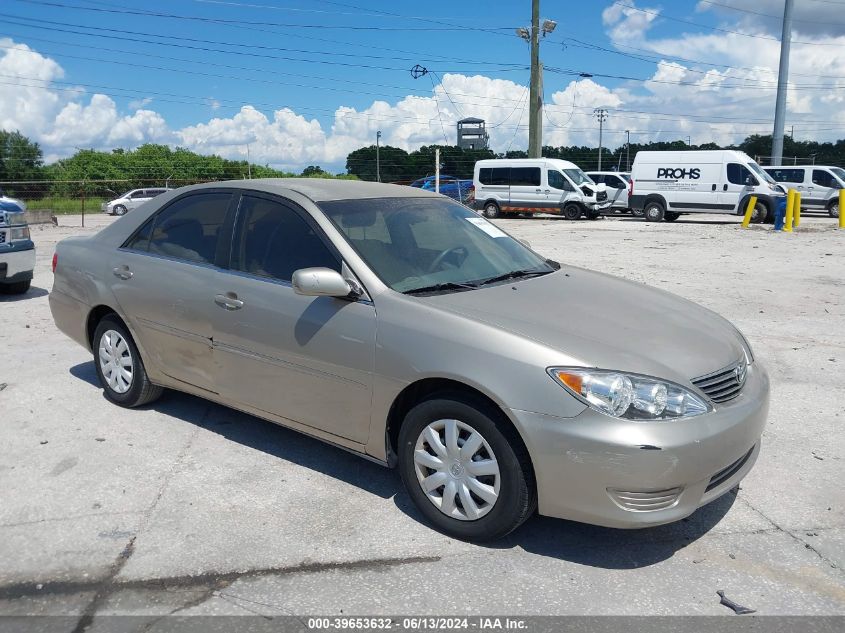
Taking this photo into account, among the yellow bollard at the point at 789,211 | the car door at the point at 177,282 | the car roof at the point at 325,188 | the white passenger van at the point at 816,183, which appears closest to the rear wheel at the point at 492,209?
the white passenger van at the point at 816,183

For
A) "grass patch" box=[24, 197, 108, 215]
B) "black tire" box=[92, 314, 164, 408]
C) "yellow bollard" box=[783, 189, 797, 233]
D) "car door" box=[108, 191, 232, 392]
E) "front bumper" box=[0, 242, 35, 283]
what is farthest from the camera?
"grass patch" box=[24, 197, 108, 215]

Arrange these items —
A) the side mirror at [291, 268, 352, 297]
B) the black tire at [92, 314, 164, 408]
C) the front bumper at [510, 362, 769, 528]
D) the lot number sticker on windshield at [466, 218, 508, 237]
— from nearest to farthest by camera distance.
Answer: the front bumper at [510, 362, 769, 528] → the side mirror at [291, 268, 352, 297] → the lot number sticker on windshield at [466, 218, 508, 237] → the black tire at [92, 314, 164, 408]

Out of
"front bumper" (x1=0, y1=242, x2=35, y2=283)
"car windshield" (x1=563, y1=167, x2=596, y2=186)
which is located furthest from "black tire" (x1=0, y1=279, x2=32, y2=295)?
"car windshield" (x1=563, y1=167, x2=596, y2=186)

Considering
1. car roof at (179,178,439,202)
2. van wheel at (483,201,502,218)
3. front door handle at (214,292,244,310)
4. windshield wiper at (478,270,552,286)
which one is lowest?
van wheel at (483,201,502,218)

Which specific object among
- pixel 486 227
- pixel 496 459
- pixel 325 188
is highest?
pixel 325 188

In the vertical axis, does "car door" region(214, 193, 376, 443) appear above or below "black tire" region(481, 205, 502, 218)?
above

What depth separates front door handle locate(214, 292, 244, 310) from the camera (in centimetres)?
409

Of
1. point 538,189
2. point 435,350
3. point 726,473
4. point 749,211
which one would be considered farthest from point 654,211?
point 435,350

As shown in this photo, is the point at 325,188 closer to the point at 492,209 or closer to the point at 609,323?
the point at 609,323

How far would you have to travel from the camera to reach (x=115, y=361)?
509 centimetres

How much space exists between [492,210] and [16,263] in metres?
21.9

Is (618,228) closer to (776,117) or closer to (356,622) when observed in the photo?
(776,117)

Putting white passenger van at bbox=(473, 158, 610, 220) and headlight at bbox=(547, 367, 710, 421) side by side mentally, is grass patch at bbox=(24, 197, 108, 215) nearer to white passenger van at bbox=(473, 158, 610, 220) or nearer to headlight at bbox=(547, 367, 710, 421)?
white passenger van at bbox=(473, 158, 610, 220)

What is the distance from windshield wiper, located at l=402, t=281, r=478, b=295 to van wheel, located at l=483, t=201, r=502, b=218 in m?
25.5
